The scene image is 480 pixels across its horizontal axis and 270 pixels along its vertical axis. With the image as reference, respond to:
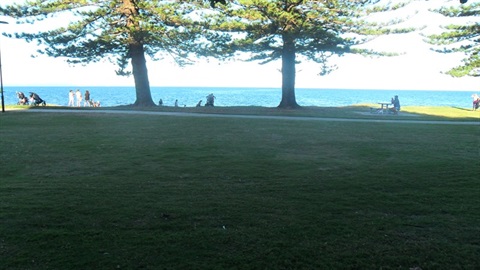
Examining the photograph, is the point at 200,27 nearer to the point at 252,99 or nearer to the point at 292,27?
the point at 292,27

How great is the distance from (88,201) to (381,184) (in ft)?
14.5

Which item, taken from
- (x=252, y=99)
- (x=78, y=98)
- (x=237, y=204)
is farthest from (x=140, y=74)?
(x=252, y=99)

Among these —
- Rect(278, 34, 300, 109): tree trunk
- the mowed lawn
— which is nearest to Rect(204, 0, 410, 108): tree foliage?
Rect(278, 34, 300, 109): tree trunk

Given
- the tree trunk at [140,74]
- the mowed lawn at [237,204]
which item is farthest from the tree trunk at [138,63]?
the mowed lawn at [237,204]

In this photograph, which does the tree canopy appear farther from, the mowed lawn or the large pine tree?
the mowed lawn

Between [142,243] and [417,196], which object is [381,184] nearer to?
[417,196]

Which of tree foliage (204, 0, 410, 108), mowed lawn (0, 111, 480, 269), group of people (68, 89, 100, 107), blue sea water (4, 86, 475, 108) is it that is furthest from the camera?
blue sea water (4, 86, 475, 108)

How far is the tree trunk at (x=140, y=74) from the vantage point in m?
24.7

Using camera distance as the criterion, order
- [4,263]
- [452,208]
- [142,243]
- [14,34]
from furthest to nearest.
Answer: [14,34] → [452,208] → [142,243] → [4,263]

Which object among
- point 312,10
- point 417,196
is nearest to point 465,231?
point 417,196

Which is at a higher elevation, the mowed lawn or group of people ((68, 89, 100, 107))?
group of people ((68, 89, 100, 107))

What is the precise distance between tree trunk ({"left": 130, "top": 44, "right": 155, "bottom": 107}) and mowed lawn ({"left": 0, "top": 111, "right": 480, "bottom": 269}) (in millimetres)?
14057

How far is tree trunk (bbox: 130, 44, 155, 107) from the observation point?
2466 centimetres

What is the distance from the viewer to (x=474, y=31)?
2503 cm
